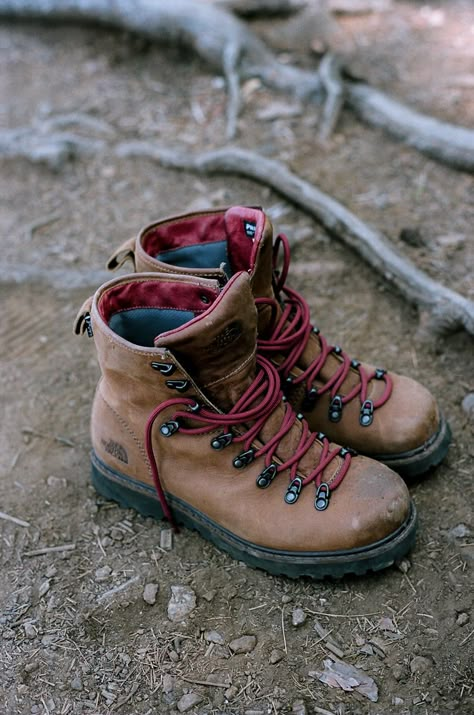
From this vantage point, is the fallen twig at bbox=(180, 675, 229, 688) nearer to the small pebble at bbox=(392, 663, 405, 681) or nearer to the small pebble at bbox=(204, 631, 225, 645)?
the small pebble at bbox=(204, 631, 225, 645)

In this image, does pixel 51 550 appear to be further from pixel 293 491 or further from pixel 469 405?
pixel 469 405

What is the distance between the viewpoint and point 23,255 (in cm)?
340

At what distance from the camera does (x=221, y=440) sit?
186cm

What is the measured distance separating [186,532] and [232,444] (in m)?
0.35

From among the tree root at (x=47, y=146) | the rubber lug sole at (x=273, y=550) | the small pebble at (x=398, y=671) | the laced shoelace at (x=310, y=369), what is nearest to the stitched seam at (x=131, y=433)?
the rubber lug sole at (x=273, y=550)

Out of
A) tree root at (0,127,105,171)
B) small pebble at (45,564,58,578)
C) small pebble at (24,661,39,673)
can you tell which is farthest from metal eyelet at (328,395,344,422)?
tree root at (0,127,105,171)

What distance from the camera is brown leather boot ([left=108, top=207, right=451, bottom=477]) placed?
2055mm

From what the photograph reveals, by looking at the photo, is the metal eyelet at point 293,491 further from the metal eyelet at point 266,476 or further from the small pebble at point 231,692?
the small pebble at point 231,692

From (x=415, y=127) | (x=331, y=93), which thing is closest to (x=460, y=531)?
(x=415, y=127)

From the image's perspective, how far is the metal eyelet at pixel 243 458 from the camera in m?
1.88

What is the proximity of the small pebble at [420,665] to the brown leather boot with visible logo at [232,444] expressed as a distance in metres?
0.23

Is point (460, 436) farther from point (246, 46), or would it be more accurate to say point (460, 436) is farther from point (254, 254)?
point (246, 46)

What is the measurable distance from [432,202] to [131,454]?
6.68 feet

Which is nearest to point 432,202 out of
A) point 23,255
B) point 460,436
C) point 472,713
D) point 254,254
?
point 460,436
